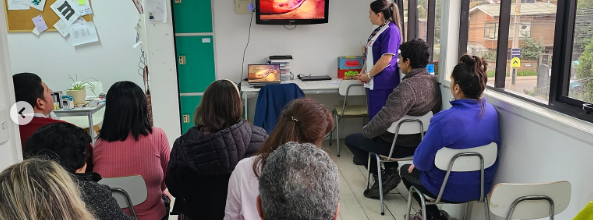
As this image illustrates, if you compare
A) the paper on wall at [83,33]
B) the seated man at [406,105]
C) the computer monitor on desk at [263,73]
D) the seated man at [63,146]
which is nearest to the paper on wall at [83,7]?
the paper on wall at [83,33]

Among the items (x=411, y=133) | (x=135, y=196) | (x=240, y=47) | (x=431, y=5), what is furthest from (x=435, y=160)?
(x=240, y=47)

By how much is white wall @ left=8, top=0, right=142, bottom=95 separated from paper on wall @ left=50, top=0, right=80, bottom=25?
177mm

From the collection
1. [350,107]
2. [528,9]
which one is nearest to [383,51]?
[350,107]

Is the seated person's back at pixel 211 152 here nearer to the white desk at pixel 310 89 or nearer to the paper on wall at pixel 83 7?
the white desk at pixel 310 89

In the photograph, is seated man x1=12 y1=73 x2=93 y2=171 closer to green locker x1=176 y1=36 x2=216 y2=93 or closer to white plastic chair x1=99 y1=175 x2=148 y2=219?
white plastic chair x1=99 y1=175 x2=148 y2=219

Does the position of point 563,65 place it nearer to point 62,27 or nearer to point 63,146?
point 63,146

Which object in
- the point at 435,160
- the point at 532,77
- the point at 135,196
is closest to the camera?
the point at 135,196

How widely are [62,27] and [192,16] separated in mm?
1673

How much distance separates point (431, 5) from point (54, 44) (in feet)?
13.7

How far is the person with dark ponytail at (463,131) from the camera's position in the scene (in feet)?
7.68

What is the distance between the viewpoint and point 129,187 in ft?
6.33

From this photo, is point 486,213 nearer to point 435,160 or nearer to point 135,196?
point 435,160

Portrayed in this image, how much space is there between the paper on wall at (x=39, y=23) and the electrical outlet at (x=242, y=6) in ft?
7.38

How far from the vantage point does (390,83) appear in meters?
3.88
